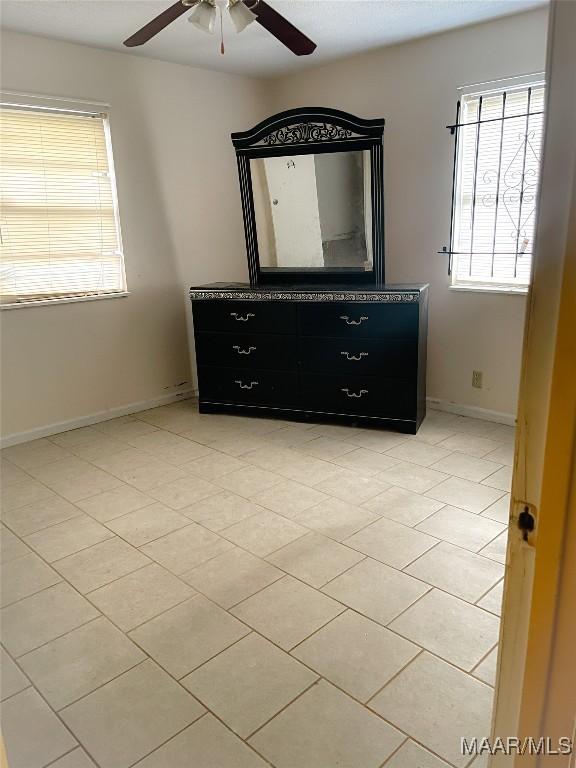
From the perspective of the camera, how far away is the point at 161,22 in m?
2.49

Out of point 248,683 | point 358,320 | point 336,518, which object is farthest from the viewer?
point 358,320

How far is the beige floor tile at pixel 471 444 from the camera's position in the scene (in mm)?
3359

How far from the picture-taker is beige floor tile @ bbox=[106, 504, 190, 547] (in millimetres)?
2523

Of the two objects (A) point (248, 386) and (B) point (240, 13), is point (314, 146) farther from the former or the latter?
(A) point (248, 386)

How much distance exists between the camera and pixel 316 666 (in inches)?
68.1

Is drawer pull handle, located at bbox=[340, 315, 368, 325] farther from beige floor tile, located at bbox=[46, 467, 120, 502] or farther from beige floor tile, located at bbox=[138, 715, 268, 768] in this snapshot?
beige floor tile, located at bbox=[138, 715, 268, 768]

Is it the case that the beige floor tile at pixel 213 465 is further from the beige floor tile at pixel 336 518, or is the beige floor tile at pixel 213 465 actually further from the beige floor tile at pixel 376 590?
the beige floor tile at pixel 376 590

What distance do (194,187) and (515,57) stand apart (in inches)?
92.8

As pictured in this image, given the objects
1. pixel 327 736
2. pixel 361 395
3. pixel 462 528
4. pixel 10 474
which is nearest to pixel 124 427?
pixel 10 474

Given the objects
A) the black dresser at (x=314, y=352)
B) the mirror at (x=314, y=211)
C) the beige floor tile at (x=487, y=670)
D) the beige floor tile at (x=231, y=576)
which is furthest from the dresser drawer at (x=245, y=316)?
the beige floor tile at (x=487, y=670)

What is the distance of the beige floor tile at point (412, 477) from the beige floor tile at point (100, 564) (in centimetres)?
134

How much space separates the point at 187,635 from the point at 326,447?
175 centimetres

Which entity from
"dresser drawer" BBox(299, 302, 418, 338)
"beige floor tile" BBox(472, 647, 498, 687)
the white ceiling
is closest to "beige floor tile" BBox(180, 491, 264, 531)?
"beige floor tile" BBox(472, 647, 498, 687)

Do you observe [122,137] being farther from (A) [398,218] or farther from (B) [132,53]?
(A) [398,218]
